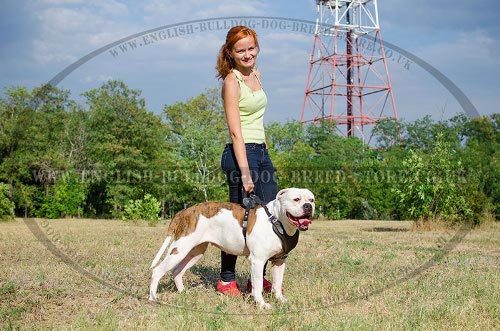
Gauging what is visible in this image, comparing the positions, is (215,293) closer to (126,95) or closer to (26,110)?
(126,95)

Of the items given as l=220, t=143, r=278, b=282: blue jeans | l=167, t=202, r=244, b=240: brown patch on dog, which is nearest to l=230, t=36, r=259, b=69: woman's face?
l=220, t=143, r=278, b=282: blue jeans

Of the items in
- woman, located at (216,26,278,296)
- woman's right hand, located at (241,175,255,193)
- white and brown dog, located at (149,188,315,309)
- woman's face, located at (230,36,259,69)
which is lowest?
white and brown dog, located at (149,188,315,309)

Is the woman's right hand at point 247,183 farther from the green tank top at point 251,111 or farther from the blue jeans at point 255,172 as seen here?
the green tank top at point 251,111

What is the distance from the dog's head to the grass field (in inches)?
33.5

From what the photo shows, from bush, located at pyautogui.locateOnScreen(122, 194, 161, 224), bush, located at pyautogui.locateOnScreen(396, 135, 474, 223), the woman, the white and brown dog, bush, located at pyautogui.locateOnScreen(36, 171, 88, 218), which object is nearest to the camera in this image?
the white and brown dog

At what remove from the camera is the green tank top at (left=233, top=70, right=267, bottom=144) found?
5.72 metres

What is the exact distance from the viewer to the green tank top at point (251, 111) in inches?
225

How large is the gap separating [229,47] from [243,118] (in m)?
0.77

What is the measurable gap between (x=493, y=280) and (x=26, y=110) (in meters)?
45.1

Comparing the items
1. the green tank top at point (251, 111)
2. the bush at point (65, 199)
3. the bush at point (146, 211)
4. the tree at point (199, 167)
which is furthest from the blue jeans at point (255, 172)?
the bush at point (65, 199)

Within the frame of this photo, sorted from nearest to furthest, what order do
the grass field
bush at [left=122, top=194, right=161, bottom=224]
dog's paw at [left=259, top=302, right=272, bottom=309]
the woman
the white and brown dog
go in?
the grass field, the white and brown dog, dog's paw at [left=259, top=302, right=272, bottom=309], the woman, bush at [left=122, top=194, right=161, bottom=224]

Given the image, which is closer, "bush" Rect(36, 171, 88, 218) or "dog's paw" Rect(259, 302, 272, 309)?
"dog's paw" Rect(259, 302, 272, 309)

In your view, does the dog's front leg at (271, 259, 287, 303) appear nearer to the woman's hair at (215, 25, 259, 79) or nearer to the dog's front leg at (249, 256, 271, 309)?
the dog's front leg at (249, 256, 271, 309)

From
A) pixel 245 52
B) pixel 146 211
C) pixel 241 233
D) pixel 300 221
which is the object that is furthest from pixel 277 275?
pixel 146 211
